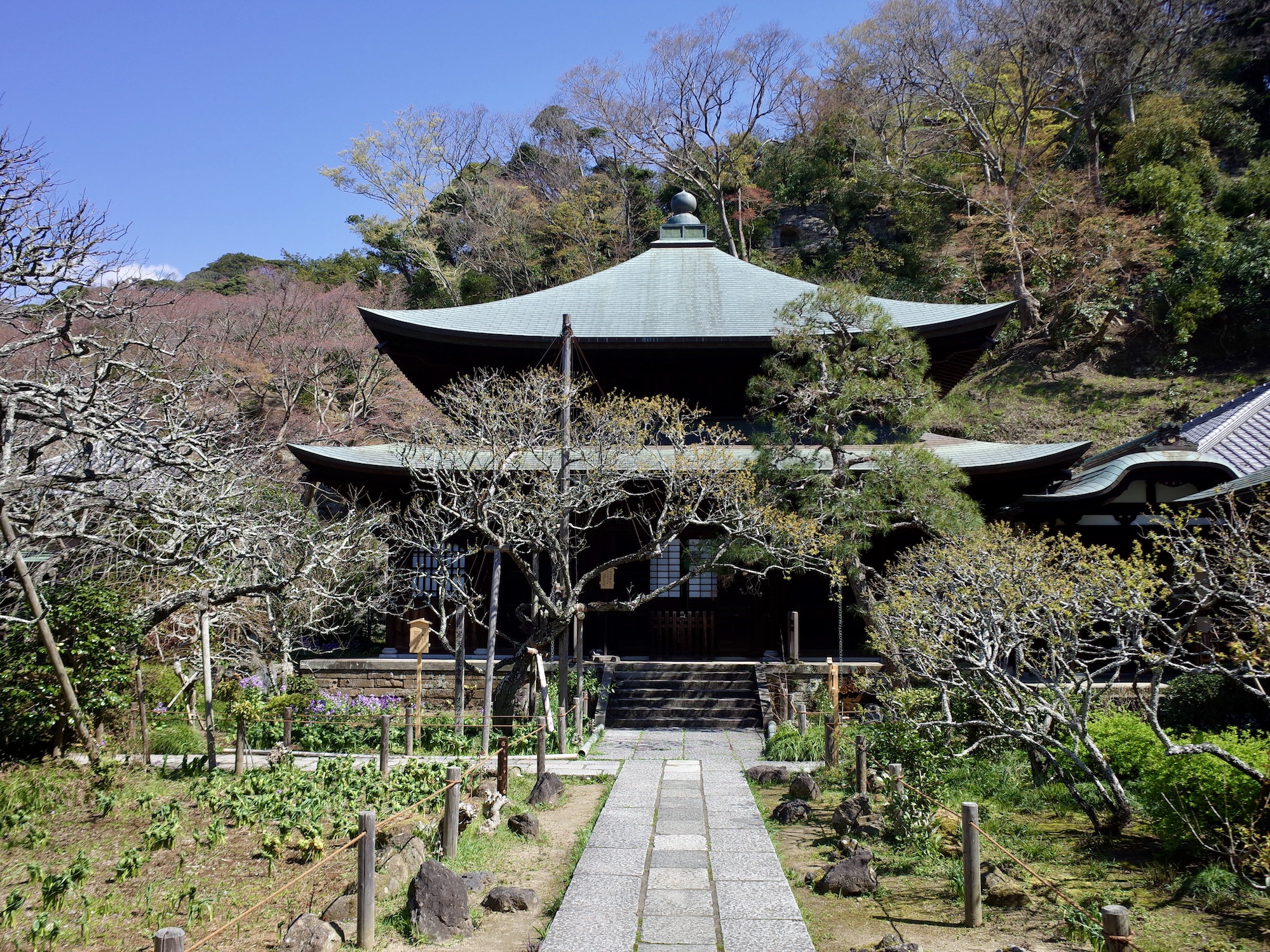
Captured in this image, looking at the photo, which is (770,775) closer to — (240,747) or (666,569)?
(240,747)

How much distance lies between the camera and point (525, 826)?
765 cm

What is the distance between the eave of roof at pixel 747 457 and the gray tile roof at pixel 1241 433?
14.2 ft

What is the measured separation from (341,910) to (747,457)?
33.5 feet

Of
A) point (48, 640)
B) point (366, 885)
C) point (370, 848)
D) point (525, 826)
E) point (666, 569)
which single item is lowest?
point (525, 826)

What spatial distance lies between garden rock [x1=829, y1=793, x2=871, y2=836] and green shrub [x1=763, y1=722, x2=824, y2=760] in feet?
10.9

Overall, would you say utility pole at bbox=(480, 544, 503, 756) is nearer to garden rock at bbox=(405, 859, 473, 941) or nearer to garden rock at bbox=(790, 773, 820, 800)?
garden rock at bbox=(790, 773, 820, 800)

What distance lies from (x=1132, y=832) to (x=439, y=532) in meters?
11.3

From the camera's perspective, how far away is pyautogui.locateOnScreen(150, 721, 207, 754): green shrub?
11234mm

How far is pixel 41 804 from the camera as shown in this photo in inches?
287

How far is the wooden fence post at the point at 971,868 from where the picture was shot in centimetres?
559

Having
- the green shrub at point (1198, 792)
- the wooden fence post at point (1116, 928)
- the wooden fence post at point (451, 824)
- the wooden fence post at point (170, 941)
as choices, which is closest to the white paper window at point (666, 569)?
the wooden fence post at point (451, 824)

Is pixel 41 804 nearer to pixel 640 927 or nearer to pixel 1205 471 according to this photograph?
pixel 640 927

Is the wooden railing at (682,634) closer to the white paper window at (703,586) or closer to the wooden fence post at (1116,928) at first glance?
the white paper window at (703,586)

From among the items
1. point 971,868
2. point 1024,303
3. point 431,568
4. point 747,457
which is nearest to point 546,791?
point 971,868
